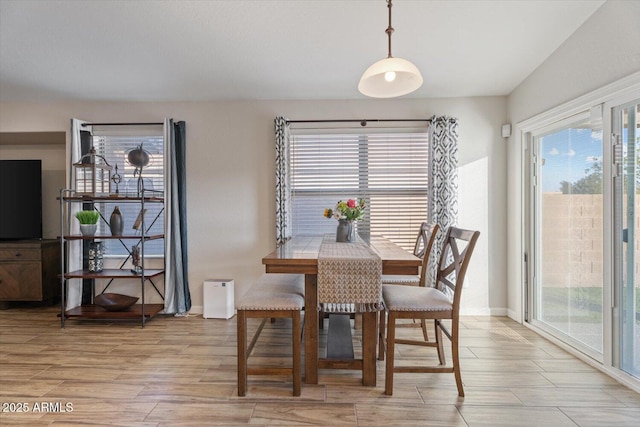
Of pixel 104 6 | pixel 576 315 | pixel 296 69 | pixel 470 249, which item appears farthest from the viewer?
pixel 296 69

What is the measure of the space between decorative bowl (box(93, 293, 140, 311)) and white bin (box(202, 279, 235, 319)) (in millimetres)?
738

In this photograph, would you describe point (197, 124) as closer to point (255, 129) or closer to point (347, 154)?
point (255, 129)

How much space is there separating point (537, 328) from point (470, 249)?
1832 millimetres

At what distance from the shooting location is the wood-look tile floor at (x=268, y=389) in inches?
72.0

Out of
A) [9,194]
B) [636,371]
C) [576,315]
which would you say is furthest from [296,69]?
[9,194]

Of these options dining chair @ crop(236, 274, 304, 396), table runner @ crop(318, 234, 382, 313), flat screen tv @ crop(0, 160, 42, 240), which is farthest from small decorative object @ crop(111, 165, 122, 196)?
table runner @ crop(318, 234, 382, 313)

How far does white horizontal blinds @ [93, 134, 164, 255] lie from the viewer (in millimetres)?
3750

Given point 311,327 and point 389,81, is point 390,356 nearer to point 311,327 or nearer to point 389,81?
point 311,327

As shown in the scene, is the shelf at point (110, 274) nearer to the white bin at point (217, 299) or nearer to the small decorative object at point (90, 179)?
the white bin at point (217, 299)

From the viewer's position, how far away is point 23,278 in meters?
3.66

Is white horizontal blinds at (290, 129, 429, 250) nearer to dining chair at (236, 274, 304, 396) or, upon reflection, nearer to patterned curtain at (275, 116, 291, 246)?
patterned curtain at (275, 116, 291, 246)

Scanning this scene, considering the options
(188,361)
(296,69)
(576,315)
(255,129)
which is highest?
(296,69)

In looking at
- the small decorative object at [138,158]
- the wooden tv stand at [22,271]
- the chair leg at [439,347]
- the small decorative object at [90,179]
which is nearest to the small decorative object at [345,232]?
the chair leg at [439,347]

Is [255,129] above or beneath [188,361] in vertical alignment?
above
